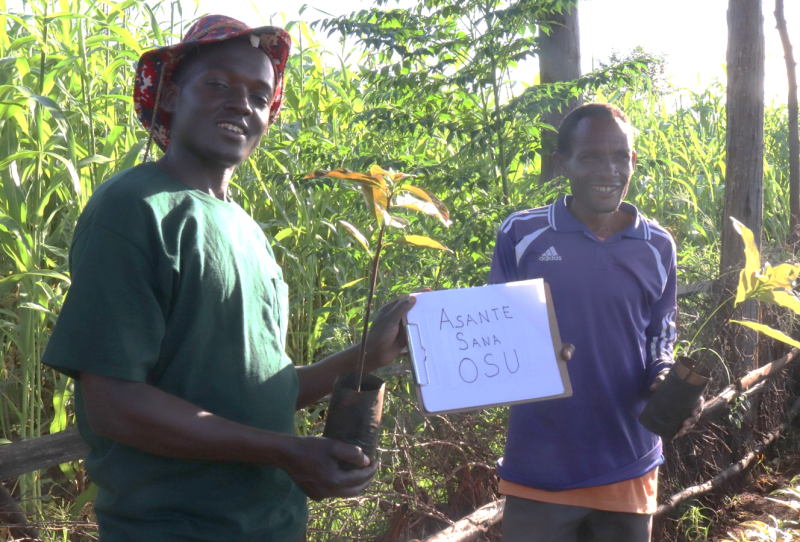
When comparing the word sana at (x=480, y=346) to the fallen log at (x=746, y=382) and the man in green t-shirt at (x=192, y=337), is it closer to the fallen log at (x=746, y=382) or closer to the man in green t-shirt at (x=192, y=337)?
the man in green t-shirt at (x=192, y=337)

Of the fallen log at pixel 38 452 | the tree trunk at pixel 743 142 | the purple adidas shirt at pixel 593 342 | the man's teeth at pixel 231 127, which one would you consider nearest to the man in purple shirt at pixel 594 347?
the purple adidas shirt at pixel 593 342

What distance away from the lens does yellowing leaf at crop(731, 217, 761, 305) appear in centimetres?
188

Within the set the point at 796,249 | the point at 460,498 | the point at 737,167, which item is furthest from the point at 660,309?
the point at 796,249

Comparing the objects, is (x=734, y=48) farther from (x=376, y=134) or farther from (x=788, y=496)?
(x=788, y=496)

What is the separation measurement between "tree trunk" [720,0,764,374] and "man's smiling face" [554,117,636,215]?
217 centimetres

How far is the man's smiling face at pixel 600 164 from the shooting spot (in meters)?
2.00

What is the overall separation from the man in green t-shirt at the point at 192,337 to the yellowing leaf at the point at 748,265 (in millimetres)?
1201

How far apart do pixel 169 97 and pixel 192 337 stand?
0.48m

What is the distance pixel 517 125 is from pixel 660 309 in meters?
1.25

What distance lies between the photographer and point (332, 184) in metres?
3.17

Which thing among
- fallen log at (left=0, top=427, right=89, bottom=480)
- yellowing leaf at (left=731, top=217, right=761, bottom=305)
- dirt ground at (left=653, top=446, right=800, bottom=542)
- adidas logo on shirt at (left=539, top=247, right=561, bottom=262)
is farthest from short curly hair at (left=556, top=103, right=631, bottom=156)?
dirt ground at (left=653, top=446, right=800, bottom=542)

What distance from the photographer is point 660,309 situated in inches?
80.4

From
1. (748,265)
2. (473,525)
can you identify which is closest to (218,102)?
(748,265)

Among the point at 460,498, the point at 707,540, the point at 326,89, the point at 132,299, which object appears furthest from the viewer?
the point at 326,89
